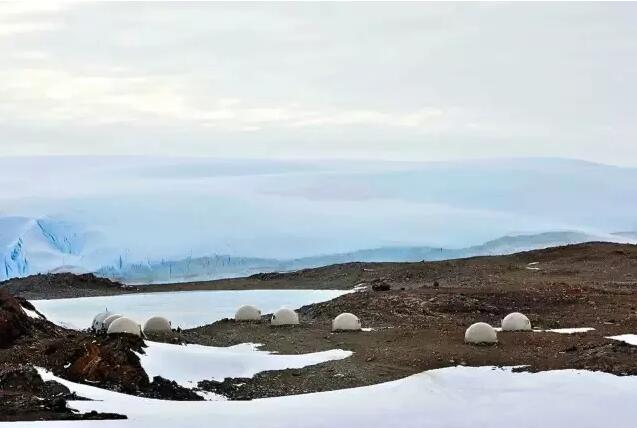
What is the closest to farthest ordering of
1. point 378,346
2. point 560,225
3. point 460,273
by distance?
point 378,346 → point 460,273 → point 560,225

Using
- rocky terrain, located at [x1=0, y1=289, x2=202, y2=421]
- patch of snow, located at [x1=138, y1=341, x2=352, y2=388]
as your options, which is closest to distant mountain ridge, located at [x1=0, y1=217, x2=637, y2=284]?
rocky terrain, located at [x1=0, y1=289, x2=202, y2=421]

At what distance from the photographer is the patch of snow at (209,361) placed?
14.6 meters

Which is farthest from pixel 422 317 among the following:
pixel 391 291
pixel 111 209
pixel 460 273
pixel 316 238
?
pixel 111 209

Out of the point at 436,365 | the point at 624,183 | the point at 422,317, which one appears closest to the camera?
the point at 436,365

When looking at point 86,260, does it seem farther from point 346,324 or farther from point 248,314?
point 346,324

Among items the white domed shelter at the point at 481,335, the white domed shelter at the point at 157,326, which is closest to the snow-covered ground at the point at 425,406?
the white domed shelter at the point at 481,335

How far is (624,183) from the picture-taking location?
172 ft

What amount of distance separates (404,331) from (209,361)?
5.77m

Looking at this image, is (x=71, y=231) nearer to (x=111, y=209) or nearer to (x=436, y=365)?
(x=111, y=209)

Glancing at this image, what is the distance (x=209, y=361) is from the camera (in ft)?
50.4

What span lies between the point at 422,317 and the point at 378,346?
459cm

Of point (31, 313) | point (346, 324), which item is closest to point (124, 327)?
point (31, 313)

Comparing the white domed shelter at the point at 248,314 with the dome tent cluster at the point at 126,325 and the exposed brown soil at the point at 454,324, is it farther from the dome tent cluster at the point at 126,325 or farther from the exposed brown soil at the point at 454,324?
the dome tent cluster at the point at 126,325

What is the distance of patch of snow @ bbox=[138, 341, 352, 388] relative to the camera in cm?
1455
